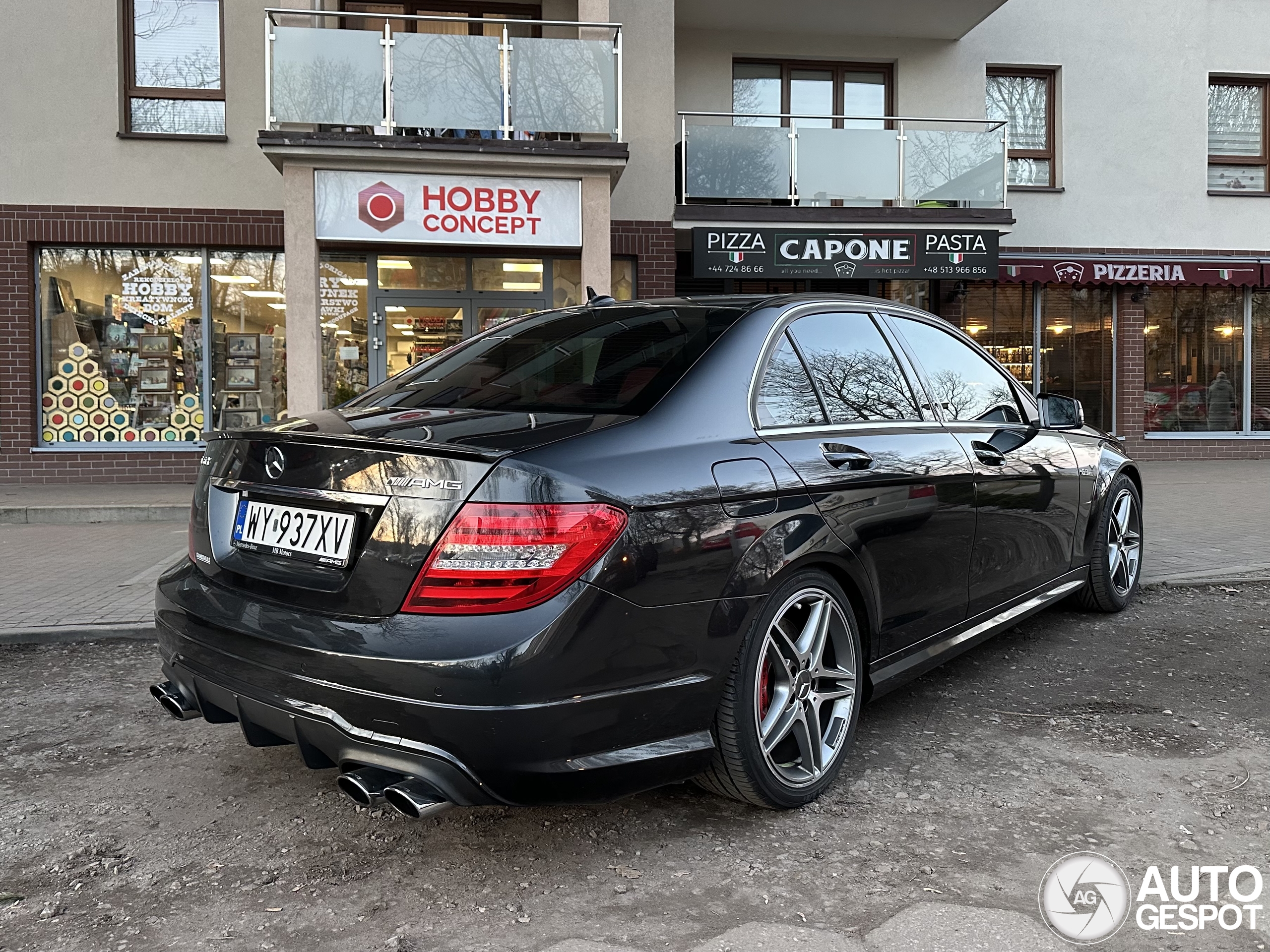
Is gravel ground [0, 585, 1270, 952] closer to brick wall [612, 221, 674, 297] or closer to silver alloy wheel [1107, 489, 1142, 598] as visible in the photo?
silver alloy wheel [1107, 489, 1142, 598]

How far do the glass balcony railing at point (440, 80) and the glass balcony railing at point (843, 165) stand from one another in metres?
2.11

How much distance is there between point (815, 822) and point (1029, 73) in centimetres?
1549

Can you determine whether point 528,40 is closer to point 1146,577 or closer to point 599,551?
point 1146,577

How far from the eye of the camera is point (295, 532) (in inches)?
98.3

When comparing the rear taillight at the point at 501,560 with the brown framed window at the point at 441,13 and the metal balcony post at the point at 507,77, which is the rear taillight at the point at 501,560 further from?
the brown framed window at the point at 441,13

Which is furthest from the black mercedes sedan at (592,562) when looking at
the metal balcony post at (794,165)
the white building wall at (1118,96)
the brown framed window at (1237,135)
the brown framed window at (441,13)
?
the brown framed window at (1237,135)

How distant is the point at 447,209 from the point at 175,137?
418 centimetres

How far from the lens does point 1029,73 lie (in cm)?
1526

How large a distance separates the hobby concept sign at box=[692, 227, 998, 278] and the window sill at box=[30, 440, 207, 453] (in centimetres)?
677

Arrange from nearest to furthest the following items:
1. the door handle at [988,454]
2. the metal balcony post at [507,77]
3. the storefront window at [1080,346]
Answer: the door handle at [988,454]
the metal balcony post at [507,77]
the storefront window at [1080,346]

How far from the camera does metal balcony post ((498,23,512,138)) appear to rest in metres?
10.6

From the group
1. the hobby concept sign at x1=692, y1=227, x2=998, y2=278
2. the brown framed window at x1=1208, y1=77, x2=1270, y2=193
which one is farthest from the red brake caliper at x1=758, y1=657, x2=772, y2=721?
the brown framed window at x1=1208, y1=77, x2=1270, y2=193

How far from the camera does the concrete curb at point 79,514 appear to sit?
9.45 m

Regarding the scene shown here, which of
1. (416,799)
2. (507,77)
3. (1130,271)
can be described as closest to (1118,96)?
(1130,271)
